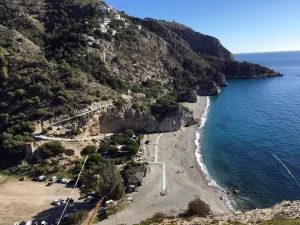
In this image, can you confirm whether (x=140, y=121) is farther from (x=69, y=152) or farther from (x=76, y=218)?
(x=76, y=218)

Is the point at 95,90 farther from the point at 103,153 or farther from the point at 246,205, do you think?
the point at 246,205

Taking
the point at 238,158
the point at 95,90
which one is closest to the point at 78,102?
the point at 95,90

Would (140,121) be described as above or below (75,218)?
above

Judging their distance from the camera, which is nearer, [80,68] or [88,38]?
[80,68]

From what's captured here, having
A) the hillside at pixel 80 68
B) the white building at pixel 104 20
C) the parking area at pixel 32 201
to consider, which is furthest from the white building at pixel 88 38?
the parking area at pixel 32 201

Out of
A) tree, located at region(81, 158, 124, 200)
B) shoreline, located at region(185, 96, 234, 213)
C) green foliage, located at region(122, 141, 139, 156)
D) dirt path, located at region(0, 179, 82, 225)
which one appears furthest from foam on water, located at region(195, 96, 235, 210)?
dirt path, located at region(0, 179, 82, 225)

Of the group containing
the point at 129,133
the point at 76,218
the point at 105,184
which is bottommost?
the point at 76,218

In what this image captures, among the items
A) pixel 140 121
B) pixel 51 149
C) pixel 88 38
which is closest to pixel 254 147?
pixel 140 121
